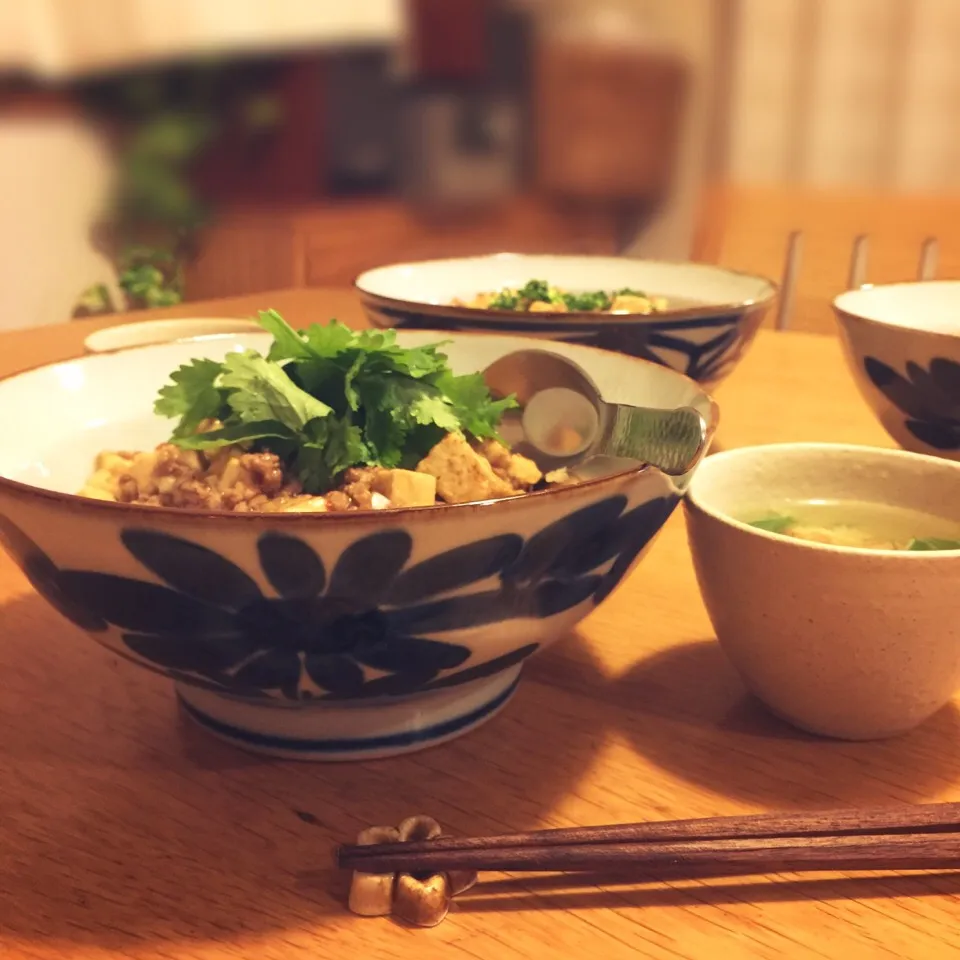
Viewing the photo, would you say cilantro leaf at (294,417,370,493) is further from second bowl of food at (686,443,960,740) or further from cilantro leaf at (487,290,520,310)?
cilantro leaf at (487,290,520,310)

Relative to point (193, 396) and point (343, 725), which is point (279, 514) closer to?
point (343, 725)

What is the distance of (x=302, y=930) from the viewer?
18.3 inches

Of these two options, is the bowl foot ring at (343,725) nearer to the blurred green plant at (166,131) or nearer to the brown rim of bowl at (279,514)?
the brown rim of bowl at (279,514)

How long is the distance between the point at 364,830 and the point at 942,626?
1.02ft

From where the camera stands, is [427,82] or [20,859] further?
[427,82]

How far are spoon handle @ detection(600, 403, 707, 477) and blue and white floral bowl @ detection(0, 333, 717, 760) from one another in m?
0.01

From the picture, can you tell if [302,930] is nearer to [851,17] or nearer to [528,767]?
[528,767]

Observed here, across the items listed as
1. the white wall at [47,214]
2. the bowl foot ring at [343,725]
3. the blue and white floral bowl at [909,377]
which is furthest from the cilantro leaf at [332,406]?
the white wall at [47,214]

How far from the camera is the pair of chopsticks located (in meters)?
0.48

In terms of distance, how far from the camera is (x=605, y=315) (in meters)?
0.94

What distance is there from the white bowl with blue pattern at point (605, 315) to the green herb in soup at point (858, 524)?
288 millimetres

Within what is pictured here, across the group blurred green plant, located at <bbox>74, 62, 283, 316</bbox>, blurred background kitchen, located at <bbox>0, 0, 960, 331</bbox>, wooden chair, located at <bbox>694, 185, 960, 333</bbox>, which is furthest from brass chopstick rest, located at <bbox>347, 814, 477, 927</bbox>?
blurred green plant, located at <bbox>74, 62, 283, 316</bbox>

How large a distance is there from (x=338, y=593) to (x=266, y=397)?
206 mm

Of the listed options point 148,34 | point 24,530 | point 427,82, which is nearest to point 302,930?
point 24,530
